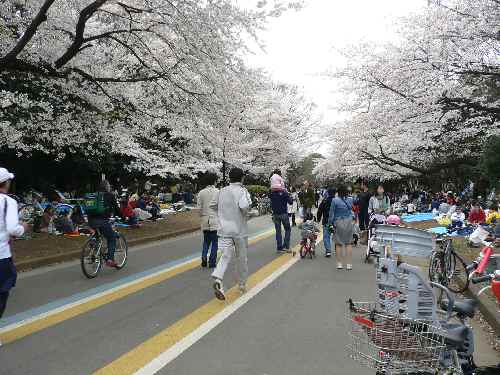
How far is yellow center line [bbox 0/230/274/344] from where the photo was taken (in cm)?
564

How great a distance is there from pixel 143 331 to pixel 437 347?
3.44 meters

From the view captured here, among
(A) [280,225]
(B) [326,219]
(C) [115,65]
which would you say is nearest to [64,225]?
(C) [115,65]

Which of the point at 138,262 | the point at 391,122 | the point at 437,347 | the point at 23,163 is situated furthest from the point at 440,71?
the point at 23,163

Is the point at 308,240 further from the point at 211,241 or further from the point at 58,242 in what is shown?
the point at 58,242

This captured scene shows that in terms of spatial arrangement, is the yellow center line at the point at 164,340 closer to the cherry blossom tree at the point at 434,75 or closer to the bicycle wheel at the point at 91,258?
the bicycle wheel at the point at 91,258

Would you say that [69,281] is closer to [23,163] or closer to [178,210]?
[23,163]

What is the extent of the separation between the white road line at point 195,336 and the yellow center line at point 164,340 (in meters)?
0.05

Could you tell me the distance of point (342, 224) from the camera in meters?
10.1

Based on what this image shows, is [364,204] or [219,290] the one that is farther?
[364,204]

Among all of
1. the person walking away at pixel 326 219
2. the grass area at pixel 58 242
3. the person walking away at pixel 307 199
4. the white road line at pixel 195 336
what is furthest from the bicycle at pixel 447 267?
the grass area at pixel 58 242

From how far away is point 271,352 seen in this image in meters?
4.90

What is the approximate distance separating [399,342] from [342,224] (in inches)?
276

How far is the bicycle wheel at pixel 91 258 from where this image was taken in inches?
356

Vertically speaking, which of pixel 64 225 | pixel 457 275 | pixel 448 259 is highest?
pixel 64 225
